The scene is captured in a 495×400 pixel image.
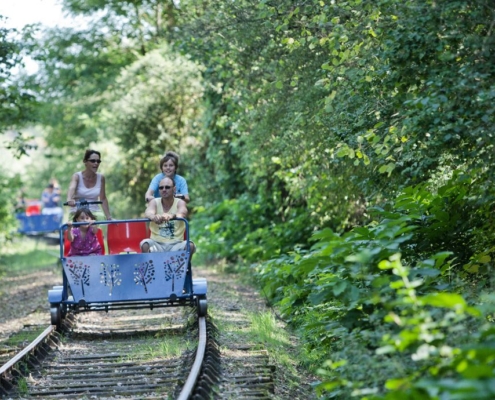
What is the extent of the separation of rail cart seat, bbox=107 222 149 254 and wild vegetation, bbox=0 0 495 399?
2.28 meters

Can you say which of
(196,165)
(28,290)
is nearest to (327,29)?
(28,290)

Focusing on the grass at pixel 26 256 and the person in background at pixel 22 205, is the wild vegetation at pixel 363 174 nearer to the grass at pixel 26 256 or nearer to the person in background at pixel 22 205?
Answer: the person in background at pixel 22 205

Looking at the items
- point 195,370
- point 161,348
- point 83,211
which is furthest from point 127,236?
point 195,370

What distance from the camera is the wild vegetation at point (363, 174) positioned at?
662 centimetres

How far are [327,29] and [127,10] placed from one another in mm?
32102

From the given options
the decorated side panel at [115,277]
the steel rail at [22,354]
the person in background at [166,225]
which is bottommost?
the steel rail at [22,354]

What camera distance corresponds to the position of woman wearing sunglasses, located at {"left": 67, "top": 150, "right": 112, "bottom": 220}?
1338 centimetres

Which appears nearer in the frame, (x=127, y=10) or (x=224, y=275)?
(x=224, y=275)

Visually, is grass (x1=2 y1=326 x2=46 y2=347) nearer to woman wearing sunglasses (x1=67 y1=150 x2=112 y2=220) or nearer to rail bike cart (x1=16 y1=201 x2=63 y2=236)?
woman wearing sunglasses (x1=67 y1=150 x2=112 y2=220)

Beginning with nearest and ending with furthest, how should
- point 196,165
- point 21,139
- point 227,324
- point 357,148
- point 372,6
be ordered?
point 372,6 < point 357,148 < point 227,324 < point 21,139 < point 196,165

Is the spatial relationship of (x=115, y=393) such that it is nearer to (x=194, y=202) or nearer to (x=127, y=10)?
(x=194, y=202)

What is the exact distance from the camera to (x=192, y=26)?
15.6 metres

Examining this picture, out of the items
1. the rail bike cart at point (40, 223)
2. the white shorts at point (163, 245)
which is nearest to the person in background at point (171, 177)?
the white shorts at point (163, 245)

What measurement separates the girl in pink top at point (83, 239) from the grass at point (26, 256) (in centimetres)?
955
